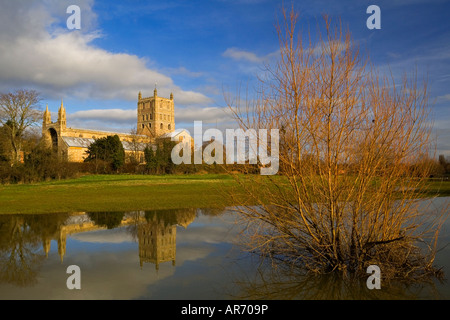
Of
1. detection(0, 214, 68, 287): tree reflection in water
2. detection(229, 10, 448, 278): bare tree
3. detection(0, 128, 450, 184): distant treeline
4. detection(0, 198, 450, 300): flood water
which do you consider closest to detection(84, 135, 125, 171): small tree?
detection(0, 128, 450, 184): distant treeline

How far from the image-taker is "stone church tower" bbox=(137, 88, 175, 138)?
119500 mm

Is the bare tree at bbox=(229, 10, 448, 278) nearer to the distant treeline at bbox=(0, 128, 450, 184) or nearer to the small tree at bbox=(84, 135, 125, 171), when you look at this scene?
the distant treeline at bbox=(0, 128, 450, 184)

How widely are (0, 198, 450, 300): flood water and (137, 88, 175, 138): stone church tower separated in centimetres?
10934

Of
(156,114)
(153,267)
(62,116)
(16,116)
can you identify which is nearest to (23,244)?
(153,267)

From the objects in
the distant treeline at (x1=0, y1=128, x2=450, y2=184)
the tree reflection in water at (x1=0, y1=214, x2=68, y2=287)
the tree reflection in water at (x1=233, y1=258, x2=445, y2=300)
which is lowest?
the tree reflection in water at (x1=0, y1=214, x2=68, y2=287)

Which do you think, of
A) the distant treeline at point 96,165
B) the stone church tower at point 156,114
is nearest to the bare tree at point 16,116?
the distant treeline at point 96,165

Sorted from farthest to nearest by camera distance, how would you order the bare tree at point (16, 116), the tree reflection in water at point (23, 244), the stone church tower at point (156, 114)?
the stone church tower at point (156, 114), the bare tree at point (16, 116), the tree reflection in water at point (23, 244)

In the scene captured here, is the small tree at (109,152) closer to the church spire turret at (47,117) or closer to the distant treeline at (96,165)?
the distant treeline at (96,165)

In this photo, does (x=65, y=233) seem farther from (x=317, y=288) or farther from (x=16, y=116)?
(x=16, y=116)

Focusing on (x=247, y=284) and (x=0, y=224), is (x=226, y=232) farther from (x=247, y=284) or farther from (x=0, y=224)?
(x=0, y=224)

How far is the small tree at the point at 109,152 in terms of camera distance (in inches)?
1988

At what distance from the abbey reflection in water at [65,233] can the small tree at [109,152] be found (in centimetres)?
3717

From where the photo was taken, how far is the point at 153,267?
723 centimetres
